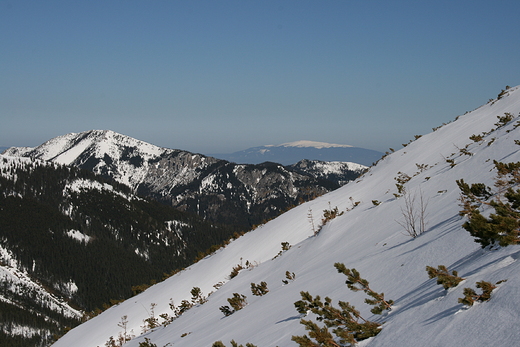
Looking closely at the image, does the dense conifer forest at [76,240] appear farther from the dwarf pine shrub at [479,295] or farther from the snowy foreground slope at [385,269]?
the dwarf pine shrub at [479,295]

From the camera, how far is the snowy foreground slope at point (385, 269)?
3.14 m

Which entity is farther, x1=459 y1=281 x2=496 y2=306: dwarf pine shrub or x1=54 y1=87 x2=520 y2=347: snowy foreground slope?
x1=54 y1=87 x2=520 y2=347: snowy foreground slope

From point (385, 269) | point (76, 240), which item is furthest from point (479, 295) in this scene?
point (76, 240)

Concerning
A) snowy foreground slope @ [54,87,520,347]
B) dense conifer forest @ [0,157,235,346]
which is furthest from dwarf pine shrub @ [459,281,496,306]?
dense conifer forest @ [0,157,235,346]

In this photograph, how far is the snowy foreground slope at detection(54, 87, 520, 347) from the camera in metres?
3.14

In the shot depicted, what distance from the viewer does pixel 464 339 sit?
2.75 meters

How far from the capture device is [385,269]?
5.99 m

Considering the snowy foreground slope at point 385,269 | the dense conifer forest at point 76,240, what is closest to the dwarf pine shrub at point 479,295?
the snowy foreground slope at point 385,269

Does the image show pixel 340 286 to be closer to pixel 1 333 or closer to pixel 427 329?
pixel 427 329

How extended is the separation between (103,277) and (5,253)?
132ft

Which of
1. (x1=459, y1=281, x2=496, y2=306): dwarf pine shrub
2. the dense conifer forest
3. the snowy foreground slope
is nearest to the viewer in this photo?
(x1=459, y1=281, x2=496, y2=306): dwarf pine shrub

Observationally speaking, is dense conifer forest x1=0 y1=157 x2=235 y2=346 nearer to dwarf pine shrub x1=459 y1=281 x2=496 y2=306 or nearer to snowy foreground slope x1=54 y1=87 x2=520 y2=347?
snowy foreground slope x1=54 y1=87 x2=520 y2=347

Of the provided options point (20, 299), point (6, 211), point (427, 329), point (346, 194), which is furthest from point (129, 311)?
point (6, 211)

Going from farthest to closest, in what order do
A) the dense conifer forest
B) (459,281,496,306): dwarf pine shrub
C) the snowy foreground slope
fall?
the dense conifer forest → the snowy foreground slope → (459,281,496,306): dwarf pine shrub
